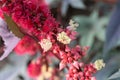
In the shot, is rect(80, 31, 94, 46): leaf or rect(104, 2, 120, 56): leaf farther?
rect(80, 31, 94, 46): leaf

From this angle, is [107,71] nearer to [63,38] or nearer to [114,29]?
[63,38]

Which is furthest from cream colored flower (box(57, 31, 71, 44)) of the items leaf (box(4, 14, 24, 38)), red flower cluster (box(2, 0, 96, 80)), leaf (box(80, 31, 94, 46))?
leaf (box(80, 31, 94, 46))

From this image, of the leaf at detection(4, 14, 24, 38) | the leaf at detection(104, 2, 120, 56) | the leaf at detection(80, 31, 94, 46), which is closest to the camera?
the leaf at detection(4, 14, 24, 38)

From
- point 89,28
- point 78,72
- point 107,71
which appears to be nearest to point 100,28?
A: point 89,28

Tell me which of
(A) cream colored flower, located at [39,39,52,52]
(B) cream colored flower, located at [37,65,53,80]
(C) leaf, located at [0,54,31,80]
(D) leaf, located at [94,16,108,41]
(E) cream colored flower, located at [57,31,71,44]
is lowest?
(A) cream colored flower, located at [39,39,52,52]

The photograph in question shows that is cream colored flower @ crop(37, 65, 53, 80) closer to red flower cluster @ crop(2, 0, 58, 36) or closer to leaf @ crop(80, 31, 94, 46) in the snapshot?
red flower cluster @ crop(2, 0, 58, 36)

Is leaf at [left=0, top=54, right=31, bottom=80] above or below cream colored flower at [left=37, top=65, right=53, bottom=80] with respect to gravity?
above

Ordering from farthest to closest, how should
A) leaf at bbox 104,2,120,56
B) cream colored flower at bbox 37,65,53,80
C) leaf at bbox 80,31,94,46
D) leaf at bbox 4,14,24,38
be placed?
leaf at bbox 80,31,94,46, leaf at bbox 104,2,120,56, cream colored flower at bbox 37,65,53,80, leaf at bbox 4,14,24,38
